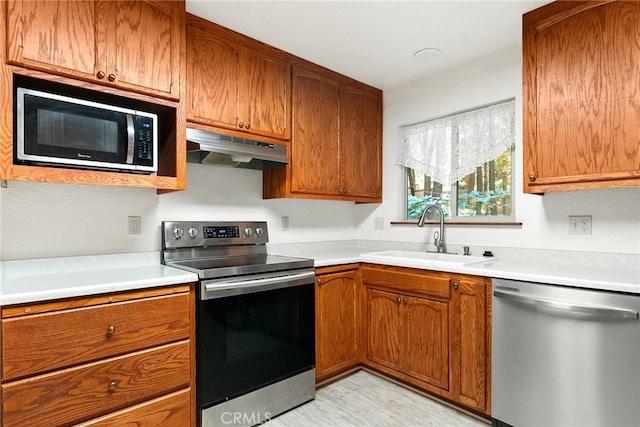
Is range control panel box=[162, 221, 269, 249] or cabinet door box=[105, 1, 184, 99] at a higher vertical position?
cabinet door box=[105, 1, 184, 99]

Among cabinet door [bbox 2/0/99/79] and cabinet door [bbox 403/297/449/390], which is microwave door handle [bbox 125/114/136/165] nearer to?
cabinet door [bbox 2/0/99/79]

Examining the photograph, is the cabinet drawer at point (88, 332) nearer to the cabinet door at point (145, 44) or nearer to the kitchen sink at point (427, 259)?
the cabinet door at point (145, 44)

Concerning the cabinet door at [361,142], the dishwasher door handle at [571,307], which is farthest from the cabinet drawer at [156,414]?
the cabinet door at [361,142]

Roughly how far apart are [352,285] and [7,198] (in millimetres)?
2097

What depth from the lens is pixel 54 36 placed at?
158 cm

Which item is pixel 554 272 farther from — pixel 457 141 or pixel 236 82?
pixel 236 82

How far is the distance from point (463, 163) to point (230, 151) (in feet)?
5.88

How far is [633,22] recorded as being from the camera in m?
1.74

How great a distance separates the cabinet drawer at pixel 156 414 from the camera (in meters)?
1.53

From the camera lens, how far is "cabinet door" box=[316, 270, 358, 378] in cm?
242

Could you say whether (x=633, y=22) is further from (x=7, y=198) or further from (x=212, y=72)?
(x=7, y=198)

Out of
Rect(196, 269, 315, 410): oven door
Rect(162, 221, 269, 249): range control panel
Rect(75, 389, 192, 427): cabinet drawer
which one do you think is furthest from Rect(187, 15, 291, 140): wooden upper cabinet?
Rect(75, 389, 192, 427): cabinet drawer

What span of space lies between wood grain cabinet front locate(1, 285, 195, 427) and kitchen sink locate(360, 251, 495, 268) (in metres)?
1.34

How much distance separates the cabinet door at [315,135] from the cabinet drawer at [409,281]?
756 mm
